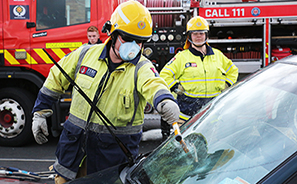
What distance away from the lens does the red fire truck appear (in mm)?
5359

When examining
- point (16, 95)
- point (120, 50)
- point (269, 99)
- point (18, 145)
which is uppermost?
point (120, 50)

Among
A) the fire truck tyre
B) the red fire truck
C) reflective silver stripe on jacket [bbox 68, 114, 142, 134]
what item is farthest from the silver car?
the fire truck tyre

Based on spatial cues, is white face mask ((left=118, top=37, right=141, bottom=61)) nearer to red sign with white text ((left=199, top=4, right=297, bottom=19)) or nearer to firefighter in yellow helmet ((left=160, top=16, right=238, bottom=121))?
firefighter in yellow helmet ((left=160, top=16, right=238, bottom=121))

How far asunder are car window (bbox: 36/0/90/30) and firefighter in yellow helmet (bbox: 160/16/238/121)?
200 centimetres

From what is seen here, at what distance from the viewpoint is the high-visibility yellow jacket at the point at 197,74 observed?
393 centimetres

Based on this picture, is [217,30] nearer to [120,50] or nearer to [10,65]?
[10,65]

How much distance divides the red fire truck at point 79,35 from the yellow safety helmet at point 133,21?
3075 millimetres

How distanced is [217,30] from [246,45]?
55 centimetres

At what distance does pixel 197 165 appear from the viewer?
1.63m

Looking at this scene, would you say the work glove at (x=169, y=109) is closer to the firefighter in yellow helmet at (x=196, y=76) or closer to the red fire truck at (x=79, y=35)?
the firefighter in yellow helmet at (x=196, y=76)

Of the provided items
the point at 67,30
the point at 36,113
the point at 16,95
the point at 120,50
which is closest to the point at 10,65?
the point at 16,95

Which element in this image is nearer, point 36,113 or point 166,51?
point 36,113

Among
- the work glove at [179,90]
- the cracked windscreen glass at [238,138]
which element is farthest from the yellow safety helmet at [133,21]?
the work glove at [179,90]

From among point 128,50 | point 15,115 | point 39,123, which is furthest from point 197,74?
point 15,115
